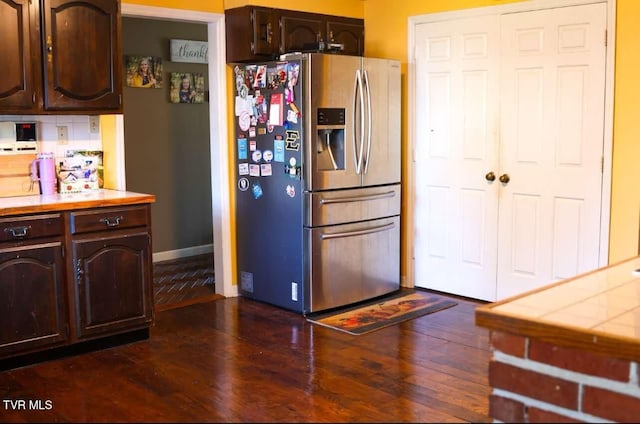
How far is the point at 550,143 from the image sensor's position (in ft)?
15.2

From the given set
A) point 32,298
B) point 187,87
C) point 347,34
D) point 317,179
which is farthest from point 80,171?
point 187,87

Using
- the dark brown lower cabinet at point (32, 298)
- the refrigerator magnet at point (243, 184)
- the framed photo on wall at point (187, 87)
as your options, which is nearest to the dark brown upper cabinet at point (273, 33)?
the refrigerator magnet at point (243, 184)

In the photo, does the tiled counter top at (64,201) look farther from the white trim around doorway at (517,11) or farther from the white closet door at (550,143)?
the white closet door at (550,143)

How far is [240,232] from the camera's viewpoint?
5.16 m

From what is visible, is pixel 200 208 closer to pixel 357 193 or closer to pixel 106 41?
pixel 357 193

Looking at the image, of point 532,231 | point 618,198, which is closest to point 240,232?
point 532,231

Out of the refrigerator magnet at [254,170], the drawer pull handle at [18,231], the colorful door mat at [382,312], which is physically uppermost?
the refrigerator magnet at [254,170]

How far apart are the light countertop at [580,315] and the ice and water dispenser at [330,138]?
2.75 metres

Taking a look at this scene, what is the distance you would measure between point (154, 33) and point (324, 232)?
2.90 meters

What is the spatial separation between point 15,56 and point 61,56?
25 cm

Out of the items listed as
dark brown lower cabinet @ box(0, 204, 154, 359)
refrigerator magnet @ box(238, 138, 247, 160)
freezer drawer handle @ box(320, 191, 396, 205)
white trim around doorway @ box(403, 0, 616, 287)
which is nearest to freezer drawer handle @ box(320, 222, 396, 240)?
freezer drawer handle @ box(320, 191, 396, 205)

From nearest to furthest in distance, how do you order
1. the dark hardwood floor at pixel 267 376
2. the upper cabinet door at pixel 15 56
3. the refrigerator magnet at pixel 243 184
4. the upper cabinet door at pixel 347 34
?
the dark hardwood floor at pixel 267 376 < the upper cabinet door at pixel 15 56 < the refrigerator magnet at pixel 243 184 < the upper cabinet door at pixel 347 34

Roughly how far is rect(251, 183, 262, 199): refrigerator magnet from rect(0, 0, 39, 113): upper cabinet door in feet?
5.45

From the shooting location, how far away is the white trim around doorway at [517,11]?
4.29 meters
